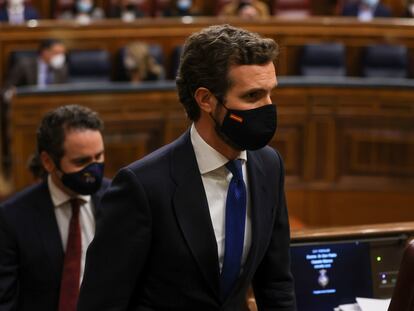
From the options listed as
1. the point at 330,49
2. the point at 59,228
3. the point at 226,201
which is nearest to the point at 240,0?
the point at 330,49

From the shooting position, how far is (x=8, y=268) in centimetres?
236

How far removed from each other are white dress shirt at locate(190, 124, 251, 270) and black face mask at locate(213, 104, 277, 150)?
2.1 inches

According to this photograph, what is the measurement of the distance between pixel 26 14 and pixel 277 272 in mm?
6226

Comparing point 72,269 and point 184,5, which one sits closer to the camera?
point 72,269

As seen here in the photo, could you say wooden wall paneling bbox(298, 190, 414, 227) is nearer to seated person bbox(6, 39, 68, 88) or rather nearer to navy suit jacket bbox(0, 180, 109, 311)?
seated person bbox(6, 39, 68, 88)

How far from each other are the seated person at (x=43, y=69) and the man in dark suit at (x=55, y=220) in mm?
3834

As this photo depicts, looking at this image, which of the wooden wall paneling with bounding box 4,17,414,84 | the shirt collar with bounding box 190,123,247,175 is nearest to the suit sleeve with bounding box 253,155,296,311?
the shirt collar with bounding box 190,123,247,175

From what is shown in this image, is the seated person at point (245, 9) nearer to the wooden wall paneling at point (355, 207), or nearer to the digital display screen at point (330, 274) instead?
the wooden wall paneling at point (355, 207)

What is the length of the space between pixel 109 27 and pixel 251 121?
17.6ft

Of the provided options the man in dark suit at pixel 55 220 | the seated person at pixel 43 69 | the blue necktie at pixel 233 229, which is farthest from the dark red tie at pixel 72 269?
the seated person at pixel 43 69

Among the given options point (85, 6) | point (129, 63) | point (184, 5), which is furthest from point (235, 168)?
point (184, 5)

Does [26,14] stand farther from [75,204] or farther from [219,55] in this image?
[219,55]

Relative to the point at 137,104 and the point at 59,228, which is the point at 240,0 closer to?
the point at 137,104

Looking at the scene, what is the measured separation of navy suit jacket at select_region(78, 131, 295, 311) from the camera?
1.76 metres
